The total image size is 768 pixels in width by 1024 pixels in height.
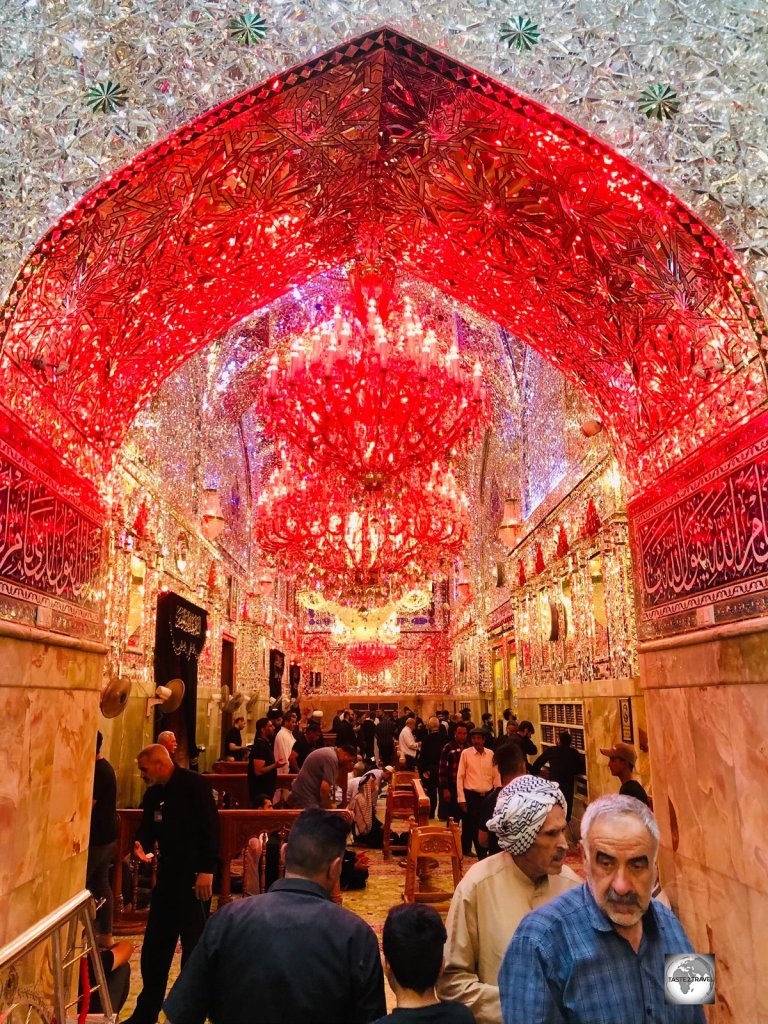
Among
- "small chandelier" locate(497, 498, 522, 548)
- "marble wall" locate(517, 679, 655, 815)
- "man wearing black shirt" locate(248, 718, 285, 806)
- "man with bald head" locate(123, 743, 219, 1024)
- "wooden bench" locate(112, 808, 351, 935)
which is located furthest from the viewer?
"small chandelier" locate(497, 498, 522, 548)

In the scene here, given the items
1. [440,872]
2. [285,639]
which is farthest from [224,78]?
[285,639]

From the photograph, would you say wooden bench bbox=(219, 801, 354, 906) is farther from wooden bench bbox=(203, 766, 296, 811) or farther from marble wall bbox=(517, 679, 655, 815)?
marble wall bbox=(517, 679, 655, 815)

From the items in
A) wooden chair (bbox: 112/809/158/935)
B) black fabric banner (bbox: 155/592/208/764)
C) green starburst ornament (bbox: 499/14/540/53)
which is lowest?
wooden chair (bbox: 112/809/158/935)

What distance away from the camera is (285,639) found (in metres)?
21.0

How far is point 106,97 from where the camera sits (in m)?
3.23

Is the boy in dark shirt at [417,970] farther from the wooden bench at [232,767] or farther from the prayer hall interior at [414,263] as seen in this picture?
the wooden bench at [232,767]

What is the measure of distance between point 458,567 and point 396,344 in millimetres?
11140

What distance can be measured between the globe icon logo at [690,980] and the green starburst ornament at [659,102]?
3.09 m

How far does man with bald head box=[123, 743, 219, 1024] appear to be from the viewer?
341 centimetres

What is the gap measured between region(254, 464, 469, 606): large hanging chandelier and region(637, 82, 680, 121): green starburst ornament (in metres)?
6.17

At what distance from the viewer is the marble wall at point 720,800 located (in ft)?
9.93

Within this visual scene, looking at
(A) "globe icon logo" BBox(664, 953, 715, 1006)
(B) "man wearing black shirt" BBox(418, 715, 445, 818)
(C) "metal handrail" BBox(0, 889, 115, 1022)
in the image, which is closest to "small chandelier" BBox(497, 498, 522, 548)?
(B) "man wearing black shirt" BBox(418, 715, 445, 818)

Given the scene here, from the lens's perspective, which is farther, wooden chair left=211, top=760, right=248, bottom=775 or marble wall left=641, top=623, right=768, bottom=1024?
wooden chair left=211, top=760, right=248, bottom=775

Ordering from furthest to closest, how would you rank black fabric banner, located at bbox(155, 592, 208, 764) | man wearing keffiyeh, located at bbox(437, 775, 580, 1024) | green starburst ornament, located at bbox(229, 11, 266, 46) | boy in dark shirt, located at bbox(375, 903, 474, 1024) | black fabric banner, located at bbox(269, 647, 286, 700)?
black fabric banner, located at bbox(269, 647, 286, 700), black fabric banner, located at bbox(155, 592, 208, 764), green starburst ornament, located at bbox(229, 11, 266, 46), man wearing keffiyeh, located at bbox(437, 775, 580, 1024), boy in dark shirt, located at bbox(375, 903, 474, 1024)
